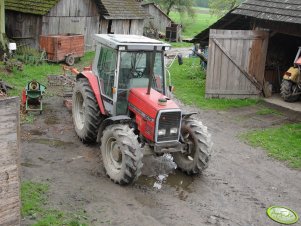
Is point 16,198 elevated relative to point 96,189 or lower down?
elevated

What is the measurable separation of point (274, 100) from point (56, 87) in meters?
7.37

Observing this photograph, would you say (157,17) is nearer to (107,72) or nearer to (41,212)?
(107,72)

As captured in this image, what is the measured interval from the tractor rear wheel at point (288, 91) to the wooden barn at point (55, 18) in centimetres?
1126

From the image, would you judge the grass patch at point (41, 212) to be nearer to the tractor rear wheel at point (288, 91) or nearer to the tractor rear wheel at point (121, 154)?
the tractor rear wheel at point (121, 154)

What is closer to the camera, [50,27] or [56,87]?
[56,87]

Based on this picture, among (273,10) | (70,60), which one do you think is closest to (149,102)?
(273,10)

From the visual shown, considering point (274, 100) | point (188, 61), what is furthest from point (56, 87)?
point (188, 61)

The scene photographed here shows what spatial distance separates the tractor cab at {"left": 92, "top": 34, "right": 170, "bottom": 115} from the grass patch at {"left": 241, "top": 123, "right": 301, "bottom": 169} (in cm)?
308

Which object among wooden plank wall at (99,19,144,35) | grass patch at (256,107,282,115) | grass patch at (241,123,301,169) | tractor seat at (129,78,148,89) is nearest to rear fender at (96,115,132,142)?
tractor seat at (129,78,148,89)

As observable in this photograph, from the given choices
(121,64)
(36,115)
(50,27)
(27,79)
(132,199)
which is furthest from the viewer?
(50,27)

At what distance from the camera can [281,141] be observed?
9.98 metres

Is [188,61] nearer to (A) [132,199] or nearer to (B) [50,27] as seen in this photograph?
(B) [50,27]

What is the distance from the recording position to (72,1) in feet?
66.0

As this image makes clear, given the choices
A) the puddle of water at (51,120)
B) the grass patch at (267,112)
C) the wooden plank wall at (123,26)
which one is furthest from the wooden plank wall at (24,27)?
the grass patch at (267,112)
